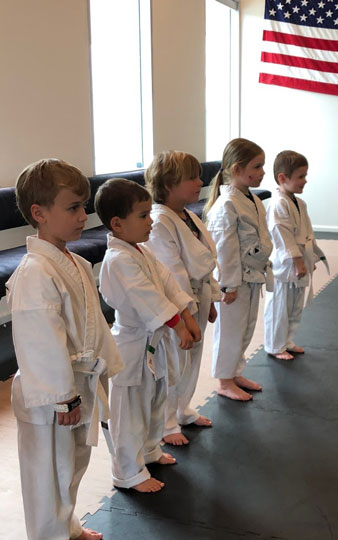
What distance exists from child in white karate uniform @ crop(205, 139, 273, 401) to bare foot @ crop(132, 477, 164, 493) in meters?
0.87

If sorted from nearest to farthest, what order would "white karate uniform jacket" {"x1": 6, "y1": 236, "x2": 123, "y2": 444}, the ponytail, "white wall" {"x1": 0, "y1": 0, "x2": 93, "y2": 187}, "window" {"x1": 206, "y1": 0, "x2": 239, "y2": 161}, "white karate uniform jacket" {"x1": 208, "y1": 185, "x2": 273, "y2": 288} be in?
"white karate uniform jacket" {"x1": 6, "y1": 236, "x2": 123, "y2": 444}
"white karate uniform jacket" {"x1": 208, "y1": 185, "x2": 273, "y2": 288}
the ponytail
"white wall" {"x1": 0, "y1": 0, "x2": 93, "y2": 187}
"window" {"x1": 206, "y1": 0, "x2": 239, "y2": 161}

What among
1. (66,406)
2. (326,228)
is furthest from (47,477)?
(326,228)

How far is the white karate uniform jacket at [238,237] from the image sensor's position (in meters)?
2.88

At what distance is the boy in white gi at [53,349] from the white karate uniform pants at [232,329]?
4.21 feet

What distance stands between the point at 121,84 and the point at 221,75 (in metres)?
2.58

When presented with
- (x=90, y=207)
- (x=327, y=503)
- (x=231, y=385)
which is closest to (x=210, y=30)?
(x=90, y=207)

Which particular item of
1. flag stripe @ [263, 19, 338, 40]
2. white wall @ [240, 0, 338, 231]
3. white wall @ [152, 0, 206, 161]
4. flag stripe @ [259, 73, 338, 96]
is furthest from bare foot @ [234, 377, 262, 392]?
flag stripe @ [263, 19, 338, 40]

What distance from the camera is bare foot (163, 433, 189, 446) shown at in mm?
2551

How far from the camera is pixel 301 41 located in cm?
784

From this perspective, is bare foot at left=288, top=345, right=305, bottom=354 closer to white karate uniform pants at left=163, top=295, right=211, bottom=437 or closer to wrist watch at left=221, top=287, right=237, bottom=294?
wrist watch at left=221, top=287, right=237, bottom=294

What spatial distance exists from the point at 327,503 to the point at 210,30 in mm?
6961

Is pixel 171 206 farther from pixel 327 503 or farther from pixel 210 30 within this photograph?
pixel 210 30

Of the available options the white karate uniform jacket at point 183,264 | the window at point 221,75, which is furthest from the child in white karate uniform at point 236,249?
the window at point 221,75

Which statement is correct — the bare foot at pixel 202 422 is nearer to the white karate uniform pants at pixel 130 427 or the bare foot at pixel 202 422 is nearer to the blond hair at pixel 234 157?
the white karate uniform pants at pixel 130 427
